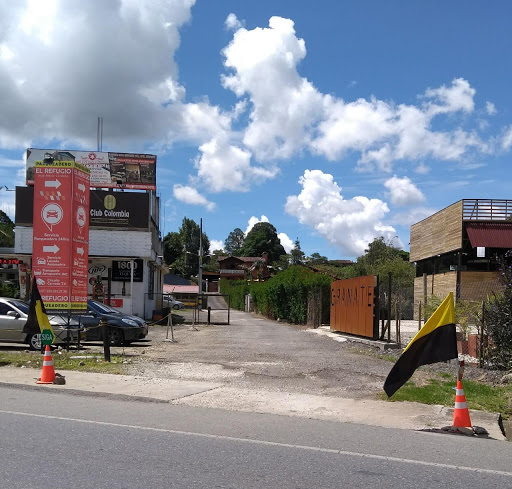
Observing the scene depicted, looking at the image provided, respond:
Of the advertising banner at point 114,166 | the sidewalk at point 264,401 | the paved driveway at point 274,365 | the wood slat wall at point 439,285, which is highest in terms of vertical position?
the advertising banner at point 114,166

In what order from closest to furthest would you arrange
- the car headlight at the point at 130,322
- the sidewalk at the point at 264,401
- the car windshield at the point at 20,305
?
the sidewalk at the point at 264,401, the car windshield at the point at 20,305, the car headlight at the point at 130,322

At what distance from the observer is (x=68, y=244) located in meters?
17.1

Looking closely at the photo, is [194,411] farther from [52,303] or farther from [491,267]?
[491,267]

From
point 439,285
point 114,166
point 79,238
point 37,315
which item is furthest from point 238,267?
point 37,315

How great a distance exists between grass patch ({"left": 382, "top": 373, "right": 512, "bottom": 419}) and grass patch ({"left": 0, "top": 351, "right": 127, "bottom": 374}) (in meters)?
6.04

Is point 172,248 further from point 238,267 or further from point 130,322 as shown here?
point 130,322

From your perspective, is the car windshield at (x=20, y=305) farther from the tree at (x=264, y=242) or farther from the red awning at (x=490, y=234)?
the tree at (x=264, y=242)

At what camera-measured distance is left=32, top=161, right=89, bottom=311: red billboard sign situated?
16953 millimetres

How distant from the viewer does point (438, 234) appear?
37.9m

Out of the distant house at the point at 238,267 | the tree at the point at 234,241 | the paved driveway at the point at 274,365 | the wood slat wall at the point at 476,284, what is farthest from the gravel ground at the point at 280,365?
the tree at the point at 234,241

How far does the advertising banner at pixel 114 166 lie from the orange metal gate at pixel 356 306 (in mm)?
17574

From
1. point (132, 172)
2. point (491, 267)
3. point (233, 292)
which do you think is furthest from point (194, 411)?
point (233, 292)

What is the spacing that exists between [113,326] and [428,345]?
12.1 metres

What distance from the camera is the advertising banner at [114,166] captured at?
38844 millimetres
